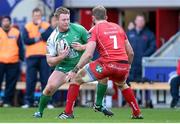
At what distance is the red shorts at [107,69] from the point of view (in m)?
15.5

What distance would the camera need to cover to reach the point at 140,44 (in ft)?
72.4

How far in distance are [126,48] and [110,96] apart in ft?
18.9

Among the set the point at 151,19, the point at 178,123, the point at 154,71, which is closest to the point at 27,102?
the point at 154,71

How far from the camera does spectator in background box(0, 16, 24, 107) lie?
21.6 meters

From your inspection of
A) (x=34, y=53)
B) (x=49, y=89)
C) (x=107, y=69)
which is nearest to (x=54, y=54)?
(x=49, y=89)

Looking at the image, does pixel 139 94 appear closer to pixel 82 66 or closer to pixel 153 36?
pixel 153 36

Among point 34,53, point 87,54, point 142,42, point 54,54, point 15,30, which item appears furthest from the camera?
point 142,42

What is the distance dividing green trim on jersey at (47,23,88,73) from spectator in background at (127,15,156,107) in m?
5.94

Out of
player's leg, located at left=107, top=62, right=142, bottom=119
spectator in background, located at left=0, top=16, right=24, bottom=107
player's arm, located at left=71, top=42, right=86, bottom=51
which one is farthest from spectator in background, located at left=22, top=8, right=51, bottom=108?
player's leg, located at left=107, top=62, right=142, bottom=119

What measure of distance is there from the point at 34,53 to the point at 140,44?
261cm

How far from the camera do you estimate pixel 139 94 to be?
72.6ft

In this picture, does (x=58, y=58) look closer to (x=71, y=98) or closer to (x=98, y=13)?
(x=71, y=98)

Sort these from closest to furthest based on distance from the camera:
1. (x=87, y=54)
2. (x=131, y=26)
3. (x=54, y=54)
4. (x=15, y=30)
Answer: (x=87, y=54) < (x=54, y=54) < (x=15, y=30) < (x=131, y=26)

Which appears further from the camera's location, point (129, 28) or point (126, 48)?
point (129, 28)
